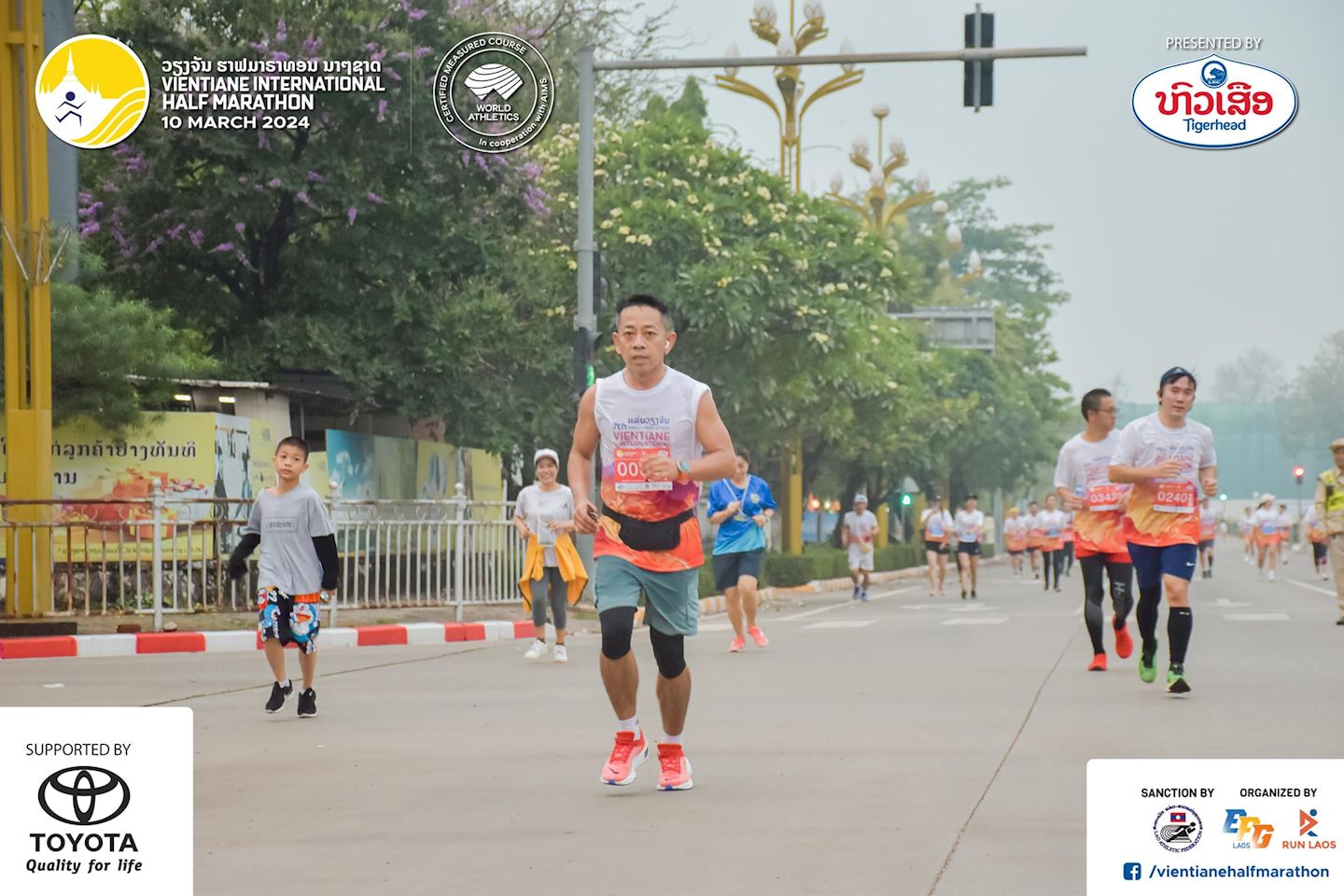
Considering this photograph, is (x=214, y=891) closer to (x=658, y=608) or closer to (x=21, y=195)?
(x=658, y=608)

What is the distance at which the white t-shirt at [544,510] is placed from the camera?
49.6ft

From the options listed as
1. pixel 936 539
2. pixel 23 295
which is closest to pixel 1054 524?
pixel 936 539

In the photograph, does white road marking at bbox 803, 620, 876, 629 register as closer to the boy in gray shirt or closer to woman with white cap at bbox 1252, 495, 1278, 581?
the boy in gray shirt

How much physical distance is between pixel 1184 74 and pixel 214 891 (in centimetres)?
562

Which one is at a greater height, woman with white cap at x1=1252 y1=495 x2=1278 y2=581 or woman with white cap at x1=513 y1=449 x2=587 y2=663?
woman with white cap at x1=513 y1=449 x2=587 y2=663

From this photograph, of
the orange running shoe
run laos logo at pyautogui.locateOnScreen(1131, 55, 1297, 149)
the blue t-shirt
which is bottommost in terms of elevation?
the orange running shoe

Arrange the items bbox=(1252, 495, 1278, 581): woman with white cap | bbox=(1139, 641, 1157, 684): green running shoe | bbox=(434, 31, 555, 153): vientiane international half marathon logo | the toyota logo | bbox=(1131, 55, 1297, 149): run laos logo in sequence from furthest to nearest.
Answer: bbox=(1252, 495, 1278, 581): woman with white cap
bbox=(434, 31, 555, 153): vientiane international half marathon logo
bbox=(1139, 641, 1157, 684): green running shoe
bbox=(1131, 55, 1297, 149): run laos logo
the toyota logo

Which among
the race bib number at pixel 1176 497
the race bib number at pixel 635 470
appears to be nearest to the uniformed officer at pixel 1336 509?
the race bib number at pixel 1176 497

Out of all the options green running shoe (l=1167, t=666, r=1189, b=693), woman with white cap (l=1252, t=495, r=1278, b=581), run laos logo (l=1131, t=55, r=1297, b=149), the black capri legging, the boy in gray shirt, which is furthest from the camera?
woman with white cap (l=1252, t=495, r=1278, b=581)

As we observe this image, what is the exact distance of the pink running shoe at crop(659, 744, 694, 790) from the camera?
7.54 m

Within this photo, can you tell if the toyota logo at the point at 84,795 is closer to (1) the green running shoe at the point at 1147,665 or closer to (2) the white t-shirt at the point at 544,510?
(1) the green running shoe at the point at 1147,665

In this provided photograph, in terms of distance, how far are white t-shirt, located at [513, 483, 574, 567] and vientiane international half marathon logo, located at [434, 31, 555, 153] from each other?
2891mm

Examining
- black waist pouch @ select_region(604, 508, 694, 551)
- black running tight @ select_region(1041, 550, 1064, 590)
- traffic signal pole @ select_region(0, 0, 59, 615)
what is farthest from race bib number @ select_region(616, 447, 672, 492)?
black running tight @ select_region(1041, 550, 1064, 590)

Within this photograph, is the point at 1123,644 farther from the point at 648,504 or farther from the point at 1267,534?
the point at 1267,534
